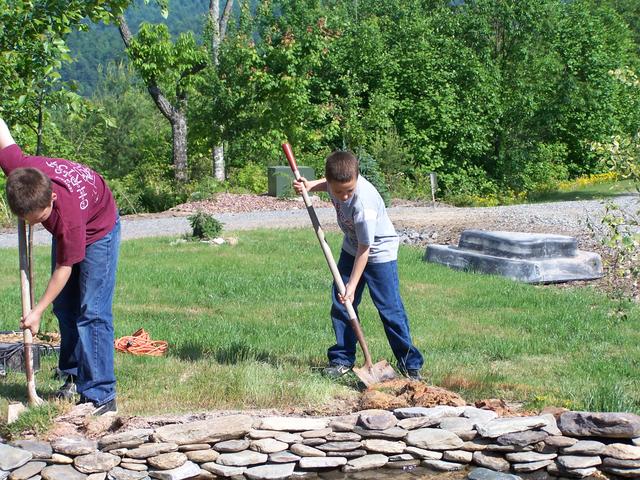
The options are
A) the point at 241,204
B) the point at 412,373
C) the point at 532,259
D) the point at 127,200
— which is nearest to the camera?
the point at 412,373

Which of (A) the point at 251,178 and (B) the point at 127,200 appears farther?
(A) the point at 251,178

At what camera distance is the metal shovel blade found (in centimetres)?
586

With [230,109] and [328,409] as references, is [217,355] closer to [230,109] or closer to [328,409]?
[328,409]

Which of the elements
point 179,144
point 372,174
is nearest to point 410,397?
point 372,174

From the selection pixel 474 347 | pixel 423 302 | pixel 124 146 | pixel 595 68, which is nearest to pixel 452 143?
pixel 595 68

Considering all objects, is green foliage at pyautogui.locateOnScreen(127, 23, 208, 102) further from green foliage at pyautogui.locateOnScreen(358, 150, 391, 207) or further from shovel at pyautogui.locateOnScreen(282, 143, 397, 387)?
shovel at pyautogui.locateOnScreen(282, 143, 397, 387)

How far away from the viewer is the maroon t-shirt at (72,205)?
193 inches

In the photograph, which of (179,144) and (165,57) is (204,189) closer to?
(179,144)

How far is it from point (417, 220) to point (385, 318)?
10.8 m

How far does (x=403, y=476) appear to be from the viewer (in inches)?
193

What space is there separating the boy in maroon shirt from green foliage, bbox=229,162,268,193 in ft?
60.3

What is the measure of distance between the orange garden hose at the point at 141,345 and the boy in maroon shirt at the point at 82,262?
3.78 ft

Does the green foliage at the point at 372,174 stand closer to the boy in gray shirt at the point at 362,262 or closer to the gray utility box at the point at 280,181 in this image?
the gray utility box at the point at 280,181

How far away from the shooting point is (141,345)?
685cm
